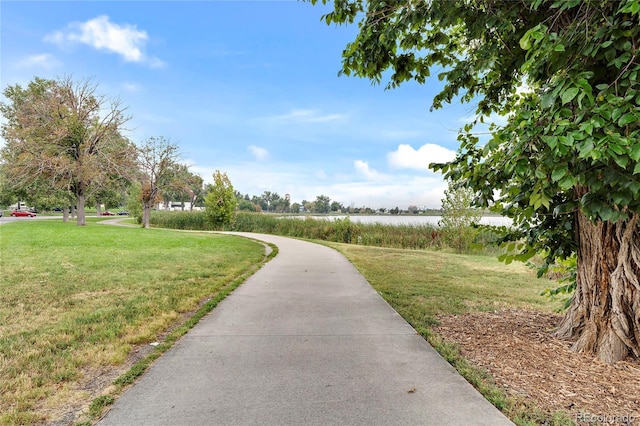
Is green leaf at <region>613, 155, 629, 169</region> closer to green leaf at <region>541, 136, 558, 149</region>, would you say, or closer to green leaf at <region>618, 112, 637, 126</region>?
green leaf at <region>618, 112, 637, 126</region>

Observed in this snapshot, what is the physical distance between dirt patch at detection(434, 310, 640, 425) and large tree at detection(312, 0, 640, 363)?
272 mm

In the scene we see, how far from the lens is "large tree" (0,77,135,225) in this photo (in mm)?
19484

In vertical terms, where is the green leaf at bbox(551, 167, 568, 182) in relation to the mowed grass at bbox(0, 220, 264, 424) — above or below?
above

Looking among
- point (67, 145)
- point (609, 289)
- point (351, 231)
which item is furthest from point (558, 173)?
point (67, 145)

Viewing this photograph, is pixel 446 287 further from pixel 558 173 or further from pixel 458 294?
pixel 558 173

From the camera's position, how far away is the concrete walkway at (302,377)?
2438mm

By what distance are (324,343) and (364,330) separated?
26.5 inches

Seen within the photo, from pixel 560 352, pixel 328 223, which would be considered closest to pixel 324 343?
pixel 560 352

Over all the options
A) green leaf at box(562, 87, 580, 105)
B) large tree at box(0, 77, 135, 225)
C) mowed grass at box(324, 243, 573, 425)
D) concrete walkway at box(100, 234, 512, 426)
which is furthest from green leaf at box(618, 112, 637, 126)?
large tree at box(0, 77, 135, 225)

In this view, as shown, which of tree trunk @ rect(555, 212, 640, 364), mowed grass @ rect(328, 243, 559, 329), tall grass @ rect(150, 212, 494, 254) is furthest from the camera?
tall grass @ rect(150, 212, 494, 254)

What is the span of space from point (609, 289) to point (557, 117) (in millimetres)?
2219

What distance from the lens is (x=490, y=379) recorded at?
9.76ft

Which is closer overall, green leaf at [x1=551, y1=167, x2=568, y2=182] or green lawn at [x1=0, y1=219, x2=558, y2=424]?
green leaf at [x1=551, y1=167, x2=568, y2=182]

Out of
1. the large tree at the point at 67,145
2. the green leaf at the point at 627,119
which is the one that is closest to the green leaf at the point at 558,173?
the green leaf at the point at 627,119
